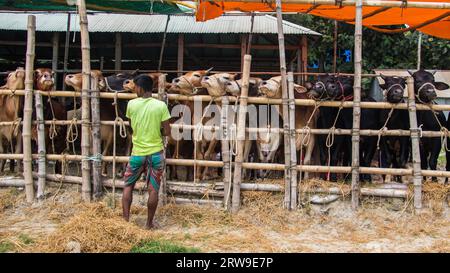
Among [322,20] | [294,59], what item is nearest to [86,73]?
[294,59]

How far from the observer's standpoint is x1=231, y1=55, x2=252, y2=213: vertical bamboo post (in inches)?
247

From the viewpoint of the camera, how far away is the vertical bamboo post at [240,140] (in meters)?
6.27

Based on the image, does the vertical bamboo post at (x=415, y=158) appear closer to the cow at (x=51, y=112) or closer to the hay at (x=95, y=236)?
the hay at (x=95, y=236)

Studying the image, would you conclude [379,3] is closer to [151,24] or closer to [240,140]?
[240,140]

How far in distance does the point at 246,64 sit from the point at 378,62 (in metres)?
9.82

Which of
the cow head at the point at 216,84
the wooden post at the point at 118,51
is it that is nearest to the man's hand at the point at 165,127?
the cow head at the point at 216,84

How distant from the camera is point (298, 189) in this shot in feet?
20.6

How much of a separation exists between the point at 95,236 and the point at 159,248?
28.6 inches

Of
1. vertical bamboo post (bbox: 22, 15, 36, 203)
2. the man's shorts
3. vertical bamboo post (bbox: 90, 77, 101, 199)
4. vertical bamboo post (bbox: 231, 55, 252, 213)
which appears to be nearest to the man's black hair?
the man's shorts

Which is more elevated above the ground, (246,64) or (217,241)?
(246,64)

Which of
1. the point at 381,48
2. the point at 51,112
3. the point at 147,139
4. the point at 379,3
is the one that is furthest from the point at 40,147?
the point at 381,48

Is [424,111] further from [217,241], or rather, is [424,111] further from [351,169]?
[217,241]

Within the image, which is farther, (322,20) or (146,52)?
(322,20)
